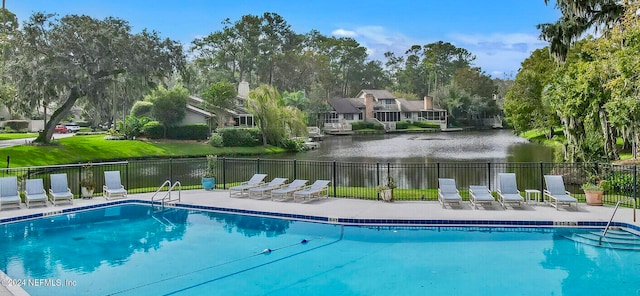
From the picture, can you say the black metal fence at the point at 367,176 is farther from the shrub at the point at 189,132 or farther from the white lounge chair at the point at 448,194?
the shrub at the point at 189,132

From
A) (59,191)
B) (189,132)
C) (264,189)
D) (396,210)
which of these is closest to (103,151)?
(189,132)

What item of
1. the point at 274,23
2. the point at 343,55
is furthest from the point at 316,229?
the point at 343,55

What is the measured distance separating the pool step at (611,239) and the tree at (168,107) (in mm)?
39758

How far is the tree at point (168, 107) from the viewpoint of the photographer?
4612 centimetres

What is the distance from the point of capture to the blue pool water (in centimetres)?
902

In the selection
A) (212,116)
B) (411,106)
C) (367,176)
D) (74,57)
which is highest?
(74,57)

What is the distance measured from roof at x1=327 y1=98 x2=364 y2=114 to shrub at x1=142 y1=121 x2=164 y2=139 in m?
35.2

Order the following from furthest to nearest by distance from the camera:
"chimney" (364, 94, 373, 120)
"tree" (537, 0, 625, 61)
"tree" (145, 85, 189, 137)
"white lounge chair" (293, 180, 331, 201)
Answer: "chimney" (364, 94, 373, 120) < "tree" (145, 85, 189, 137) < "tree" (537, 0, 625, 61) < "white lounge chair" (293, 180, 331, 201)

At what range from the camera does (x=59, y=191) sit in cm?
1580

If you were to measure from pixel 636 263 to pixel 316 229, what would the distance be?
22.5 feet

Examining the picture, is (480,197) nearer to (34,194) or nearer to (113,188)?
(113,188)

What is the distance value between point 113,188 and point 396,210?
30.4 ft

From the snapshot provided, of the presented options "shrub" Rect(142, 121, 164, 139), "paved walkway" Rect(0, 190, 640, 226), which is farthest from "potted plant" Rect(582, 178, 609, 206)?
"shrub" Rect(142, 121, 164, 139)

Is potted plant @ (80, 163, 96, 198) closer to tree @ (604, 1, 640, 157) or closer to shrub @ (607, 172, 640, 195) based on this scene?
shrub @ (607, 172, 640, 195)
